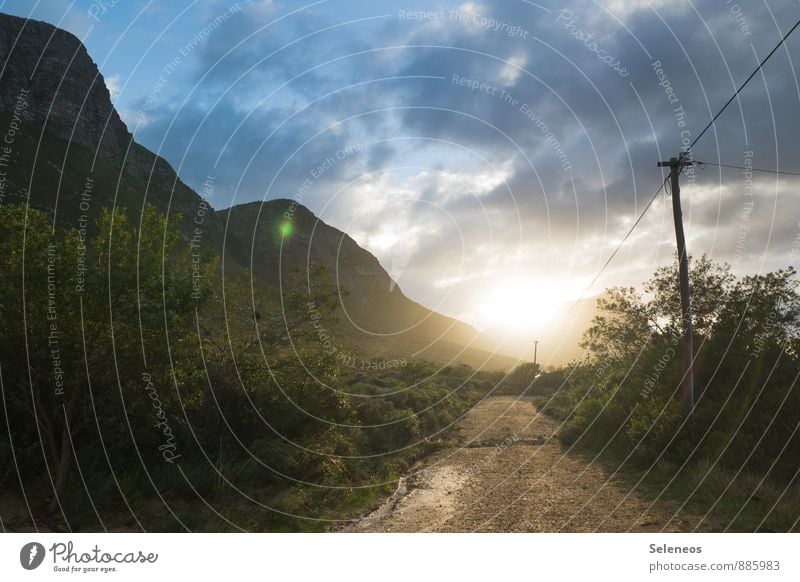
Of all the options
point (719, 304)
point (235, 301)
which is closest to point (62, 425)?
point (235, 301)

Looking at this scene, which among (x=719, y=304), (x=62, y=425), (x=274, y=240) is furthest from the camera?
(x=274, y=240)

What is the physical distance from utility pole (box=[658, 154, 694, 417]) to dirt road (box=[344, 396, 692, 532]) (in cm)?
402

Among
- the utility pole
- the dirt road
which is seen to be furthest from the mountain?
the utility pole

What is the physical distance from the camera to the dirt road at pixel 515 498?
36.3ft

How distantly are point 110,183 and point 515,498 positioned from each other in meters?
122

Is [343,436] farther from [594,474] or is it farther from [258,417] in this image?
[594,474]

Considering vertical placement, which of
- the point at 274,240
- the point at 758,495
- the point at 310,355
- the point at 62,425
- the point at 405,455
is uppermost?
the point at 274,240

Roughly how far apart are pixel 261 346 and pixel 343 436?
470cm

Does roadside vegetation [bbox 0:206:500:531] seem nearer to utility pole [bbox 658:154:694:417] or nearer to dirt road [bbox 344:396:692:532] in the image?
dirt road [bbox 344:396:692:532]

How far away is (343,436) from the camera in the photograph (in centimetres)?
1770

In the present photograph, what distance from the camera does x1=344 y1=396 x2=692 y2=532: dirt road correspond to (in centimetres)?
1105

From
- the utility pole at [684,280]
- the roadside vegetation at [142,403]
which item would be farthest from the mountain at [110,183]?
the utility pole at [684,280]

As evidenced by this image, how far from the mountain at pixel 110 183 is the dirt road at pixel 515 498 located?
213 feet

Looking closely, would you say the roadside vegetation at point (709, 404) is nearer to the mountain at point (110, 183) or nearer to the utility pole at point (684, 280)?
the utility pole at point (684, 280)
